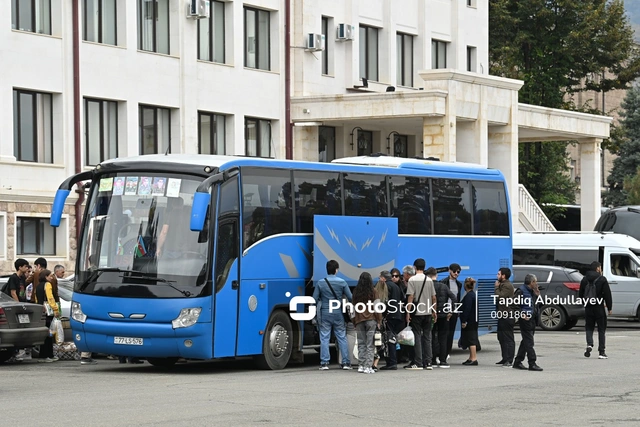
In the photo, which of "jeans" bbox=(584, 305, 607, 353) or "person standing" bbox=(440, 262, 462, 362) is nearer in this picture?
"person standing" bbox=(440, 262, 462, 362)

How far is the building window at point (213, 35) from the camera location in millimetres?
39188

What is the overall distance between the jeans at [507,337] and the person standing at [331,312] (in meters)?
2.78

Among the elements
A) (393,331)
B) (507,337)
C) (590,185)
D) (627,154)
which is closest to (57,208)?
(393,331)

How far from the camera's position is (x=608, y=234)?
35938mm

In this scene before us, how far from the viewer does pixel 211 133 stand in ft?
130

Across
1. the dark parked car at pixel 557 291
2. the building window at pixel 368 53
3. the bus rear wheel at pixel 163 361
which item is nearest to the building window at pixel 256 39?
the building window at pixel 368 53

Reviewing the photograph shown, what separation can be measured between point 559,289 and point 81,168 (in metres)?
12.9

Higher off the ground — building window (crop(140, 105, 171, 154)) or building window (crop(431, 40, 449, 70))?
building window (crop(431, 40, 449, 70))

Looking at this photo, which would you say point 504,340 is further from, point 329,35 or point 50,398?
point 329,35

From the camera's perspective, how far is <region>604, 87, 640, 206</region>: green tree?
7706 centimetres

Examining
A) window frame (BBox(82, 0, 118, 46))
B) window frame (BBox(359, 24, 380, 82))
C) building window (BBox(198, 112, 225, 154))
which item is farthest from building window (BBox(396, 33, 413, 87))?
window frame (BBox(82, 0, 118, 46))

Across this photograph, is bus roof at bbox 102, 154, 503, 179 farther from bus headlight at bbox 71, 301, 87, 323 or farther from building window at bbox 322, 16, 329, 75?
building window at bbox 322, 16, 329, 75

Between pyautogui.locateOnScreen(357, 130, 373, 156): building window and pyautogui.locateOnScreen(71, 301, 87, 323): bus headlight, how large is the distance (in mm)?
24689

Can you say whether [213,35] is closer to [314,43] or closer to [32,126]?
[314,43]
